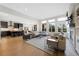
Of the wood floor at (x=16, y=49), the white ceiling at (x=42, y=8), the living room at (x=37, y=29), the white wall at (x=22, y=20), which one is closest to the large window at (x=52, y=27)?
the living room at (x=37, y=29)

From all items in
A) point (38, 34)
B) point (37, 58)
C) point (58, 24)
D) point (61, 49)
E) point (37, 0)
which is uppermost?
point (37, 0)

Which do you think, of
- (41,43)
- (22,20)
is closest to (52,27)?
(41,43)

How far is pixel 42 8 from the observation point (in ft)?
7.41

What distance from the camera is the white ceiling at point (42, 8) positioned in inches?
87.1

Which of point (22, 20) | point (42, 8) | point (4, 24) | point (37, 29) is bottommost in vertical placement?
point (37, 29)

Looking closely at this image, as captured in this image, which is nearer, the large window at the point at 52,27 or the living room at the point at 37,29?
the living room at the point at 37,29

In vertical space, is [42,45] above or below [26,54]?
above

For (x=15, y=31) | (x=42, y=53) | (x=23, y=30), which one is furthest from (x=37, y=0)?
(x=42, y=53)

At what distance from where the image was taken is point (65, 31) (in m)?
2.23

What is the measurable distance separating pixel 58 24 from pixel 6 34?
1.41 metres

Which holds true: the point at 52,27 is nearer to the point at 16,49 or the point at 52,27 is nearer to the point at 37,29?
the point at 37,29

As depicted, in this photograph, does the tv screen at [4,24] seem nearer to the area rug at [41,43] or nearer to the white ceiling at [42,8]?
the white ceiling at [42,8]

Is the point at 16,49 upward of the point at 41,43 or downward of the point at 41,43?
downward

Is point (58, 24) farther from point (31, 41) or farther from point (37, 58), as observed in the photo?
point (37, 58)
